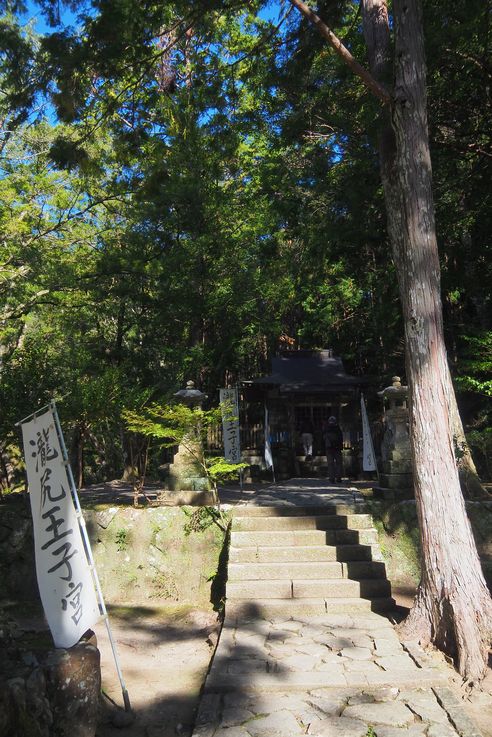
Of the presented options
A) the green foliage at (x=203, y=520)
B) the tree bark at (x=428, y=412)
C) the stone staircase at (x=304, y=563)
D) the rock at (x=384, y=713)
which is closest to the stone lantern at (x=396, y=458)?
the stone staircase at (x=304, y=563)

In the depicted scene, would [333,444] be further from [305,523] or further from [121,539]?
[121,539]

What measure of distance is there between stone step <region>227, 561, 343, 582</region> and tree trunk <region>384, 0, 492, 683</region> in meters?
1.30

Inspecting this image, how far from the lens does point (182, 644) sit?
20.8 ft

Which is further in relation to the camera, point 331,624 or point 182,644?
point 182,644

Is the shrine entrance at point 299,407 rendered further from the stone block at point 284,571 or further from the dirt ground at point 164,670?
the stone block at point 284,571

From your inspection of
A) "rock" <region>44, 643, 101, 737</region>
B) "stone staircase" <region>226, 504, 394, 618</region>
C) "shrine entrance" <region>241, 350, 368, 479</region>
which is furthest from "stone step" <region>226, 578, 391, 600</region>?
"shrine entrance" <region>241, 350, 368, 479</region>

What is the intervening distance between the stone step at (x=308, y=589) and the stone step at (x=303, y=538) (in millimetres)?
808

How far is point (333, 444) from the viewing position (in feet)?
38.7

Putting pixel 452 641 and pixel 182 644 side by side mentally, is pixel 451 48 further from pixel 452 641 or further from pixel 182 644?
pixel 182 644

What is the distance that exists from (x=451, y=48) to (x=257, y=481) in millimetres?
11240

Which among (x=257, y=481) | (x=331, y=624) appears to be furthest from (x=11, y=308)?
(x=331, y=624)

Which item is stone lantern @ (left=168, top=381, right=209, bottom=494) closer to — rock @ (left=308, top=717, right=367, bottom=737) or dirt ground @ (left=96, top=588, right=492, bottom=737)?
dirt ground @ (left=96, top=588, right=492, bottom=737)

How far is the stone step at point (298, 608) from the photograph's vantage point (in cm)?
612

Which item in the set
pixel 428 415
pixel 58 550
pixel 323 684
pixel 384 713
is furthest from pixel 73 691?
pixel 428 415
